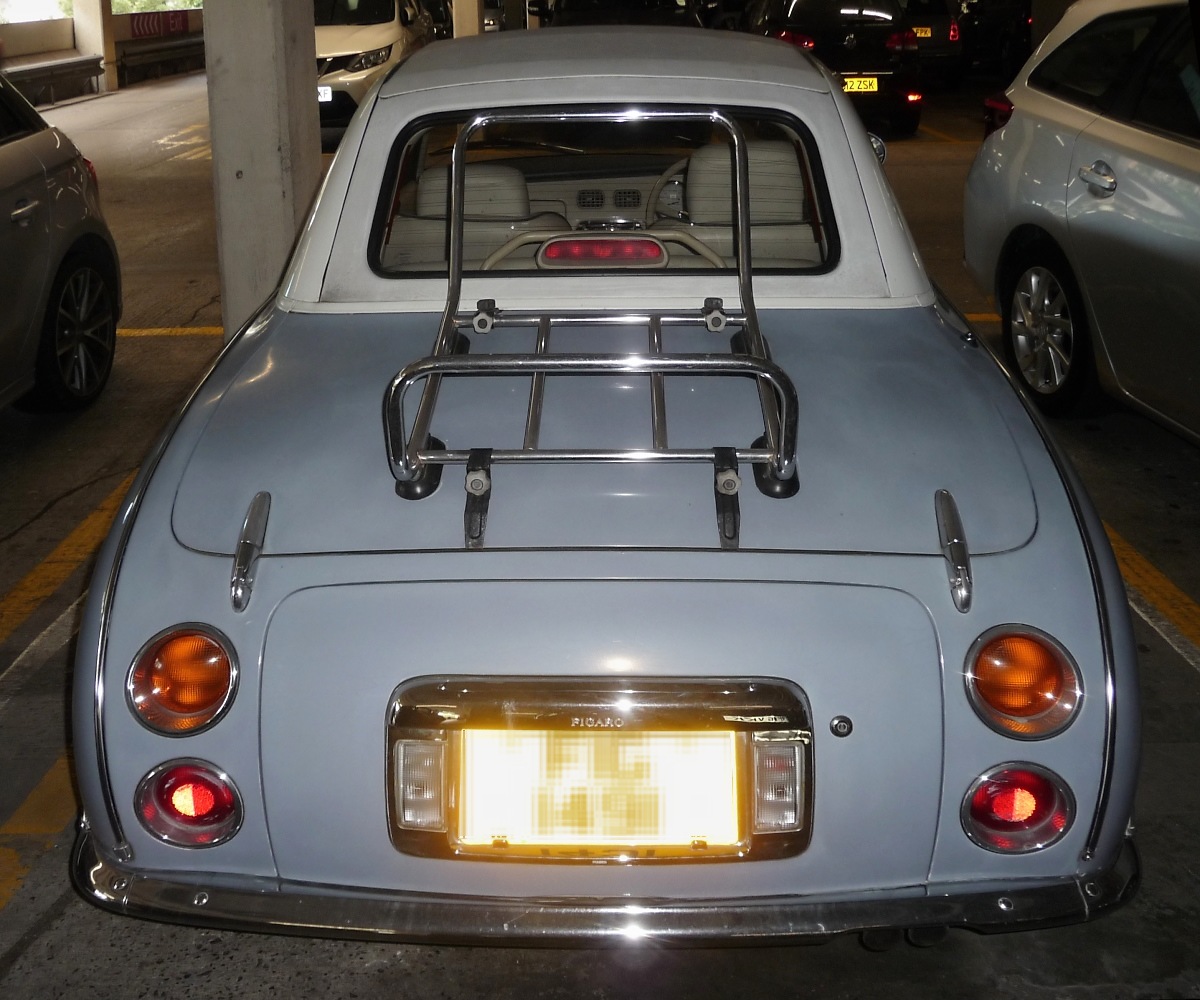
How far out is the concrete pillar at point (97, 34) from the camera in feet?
70.1

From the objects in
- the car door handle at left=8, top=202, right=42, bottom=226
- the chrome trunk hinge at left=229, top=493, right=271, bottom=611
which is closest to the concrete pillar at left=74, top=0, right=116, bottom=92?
the car door handle at left=8, top=202, right=42, bottom=226

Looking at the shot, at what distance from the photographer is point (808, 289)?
10.2 feet

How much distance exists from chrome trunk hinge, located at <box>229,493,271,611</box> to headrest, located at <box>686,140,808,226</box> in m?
1.51

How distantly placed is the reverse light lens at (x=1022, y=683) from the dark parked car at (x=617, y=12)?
1321 cm

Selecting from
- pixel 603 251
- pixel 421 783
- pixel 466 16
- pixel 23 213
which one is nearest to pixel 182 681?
pixel 421 783

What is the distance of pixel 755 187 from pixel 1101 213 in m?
2.10

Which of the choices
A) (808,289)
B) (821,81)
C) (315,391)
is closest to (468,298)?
(315,391)

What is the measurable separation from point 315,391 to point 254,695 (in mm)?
799

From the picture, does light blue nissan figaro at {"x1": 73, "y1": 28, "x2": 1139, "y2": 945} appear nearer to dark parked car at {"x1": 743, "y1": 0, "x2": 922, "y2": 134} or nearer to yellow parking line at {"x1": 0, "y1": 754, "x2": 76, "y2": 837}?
yellow parking line at {"x1": 0, "y1": 754, "x2": 76, "y2": 837}

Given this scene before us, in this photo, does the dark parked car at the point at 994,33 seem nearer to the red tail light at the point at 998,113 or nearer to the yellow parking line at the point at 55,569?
the red tail light at the point at 998,113

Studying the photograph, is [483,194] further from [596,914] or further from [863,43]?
[863,43]

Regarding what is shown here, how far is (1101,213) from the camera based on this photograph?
16.3 ft

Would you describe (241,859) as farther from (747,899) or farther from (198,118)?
(198,118)

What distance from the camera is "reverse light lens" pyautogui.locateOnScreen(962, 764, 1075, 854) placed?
2059 mm
